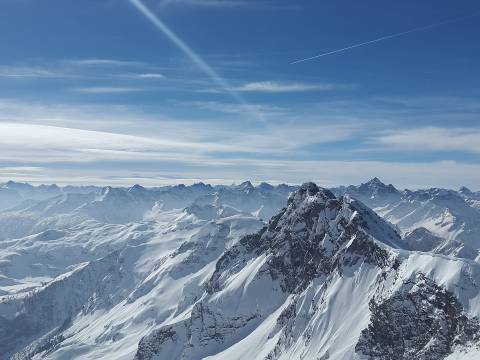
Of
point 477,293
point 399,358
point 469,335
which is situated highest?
point 477,293

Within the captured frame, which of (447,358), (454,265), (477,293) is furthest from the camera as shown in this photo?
(454,265)

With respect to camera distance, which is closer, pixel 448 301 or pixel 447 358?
pixel 447 358

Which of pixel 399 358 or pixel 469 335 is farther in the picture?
pixel 399 358

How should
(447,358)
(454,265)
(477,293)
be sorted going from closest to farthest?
(447,358)
(477,293)
(454,265)

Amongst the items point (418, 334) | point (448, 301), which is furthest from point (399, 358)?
point (448, 301)

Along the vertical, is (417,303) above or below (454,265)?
below

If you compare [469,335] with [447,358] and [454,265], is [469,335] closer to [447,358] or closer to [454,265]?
[447,358]

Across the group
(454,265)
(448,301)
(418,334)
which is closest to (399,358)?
(418,334)

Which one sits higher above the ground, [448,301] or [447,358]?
[448,301]

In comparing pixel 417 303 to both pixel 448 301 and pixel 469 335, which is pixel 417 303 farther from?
pixel 469 335
